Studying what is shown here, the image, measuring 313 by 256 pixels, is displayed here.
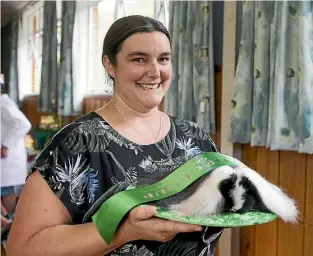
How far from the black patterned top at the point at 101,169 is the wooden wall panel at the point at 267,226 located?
107cm

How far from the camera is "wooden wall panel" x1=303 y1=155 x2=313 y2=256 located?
169 cm

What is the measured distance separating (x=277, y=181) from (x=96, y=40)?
7.91 ft

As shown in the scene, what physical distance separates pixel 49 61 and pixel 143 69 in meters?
3.80

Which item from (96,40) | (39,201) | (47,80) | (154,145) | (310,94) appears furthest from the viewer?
(47,80)

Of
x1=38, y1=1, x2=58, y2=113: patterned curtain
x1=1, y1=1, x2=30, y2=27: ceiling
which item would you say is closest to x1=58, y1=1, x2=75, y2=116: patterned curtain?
x1=38, y1=1, x2=58, y2=113: patterned curtain

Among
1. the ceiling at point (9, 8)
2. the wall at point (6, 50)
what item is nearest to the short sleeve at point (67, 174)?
the ceiling at point (9, 8)

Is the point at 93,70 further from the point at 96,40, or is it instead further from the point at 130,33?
the point at 130,33

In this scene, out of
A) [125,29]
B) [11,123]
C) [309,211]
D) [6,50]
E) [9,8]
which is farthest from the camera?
[6,50]

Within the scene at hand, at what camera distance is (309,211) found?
170 centimetres

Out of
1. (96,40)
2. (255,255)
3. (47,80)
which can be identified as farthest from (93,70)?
(255,255)

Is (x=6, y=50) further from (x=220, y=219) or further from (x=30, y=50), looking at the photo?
(x=220, y=219)

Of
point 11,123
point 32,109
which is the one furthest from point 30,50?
point 11,123

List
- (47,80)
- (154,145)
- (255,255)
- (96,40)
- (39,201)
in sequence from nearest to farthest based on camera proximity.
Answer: (39,201), (154,145), (255,255), (96,40), (47,80)

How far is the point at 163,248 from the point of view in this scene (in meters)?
0.81
